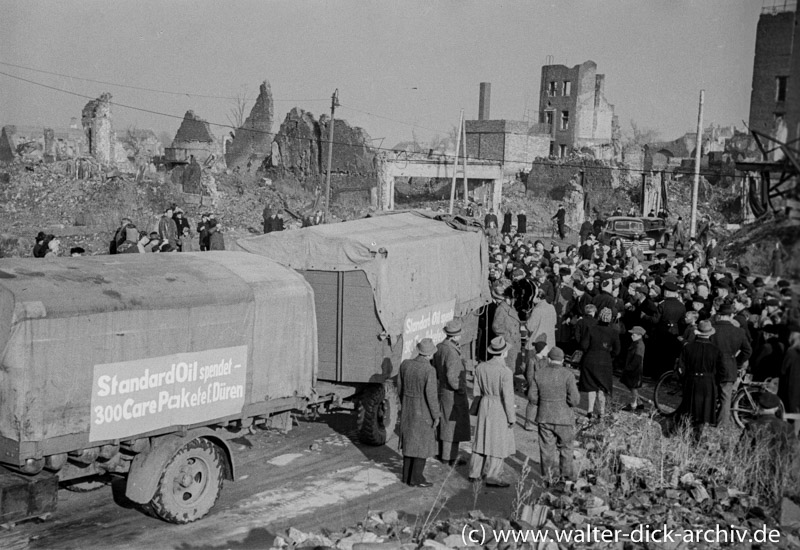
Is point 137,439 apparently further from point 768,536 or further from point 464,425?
point 768,536

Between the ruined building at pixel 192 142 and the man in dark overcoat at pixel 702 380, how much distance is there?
4274cm

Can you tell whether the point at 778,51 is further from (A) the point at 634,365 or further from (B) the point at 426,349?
(A) the point at 634,365

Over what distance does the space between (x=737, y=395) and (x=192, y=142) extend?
148 feet

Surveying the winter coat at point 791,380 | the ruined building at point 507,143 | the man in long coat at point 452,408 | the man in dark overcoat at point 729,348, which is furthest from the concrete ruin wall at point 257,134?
the winter coat at point 791,380

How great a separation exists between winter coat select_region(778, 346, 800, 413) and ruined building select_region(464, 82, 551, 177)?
2068 inches

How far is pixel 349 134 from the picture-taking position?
173ft

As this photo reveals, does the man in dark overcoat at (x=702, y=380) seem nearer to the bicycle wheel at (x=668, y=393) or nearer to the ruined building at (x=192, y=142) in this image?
the bicycle wheel at (x=668, y=393)

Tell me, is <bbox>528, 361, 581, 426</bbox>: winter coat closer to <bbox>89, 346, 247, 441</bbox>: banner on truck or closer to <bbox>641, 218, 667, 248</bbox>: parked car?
<bbox>89, 346, 247, 441</bbox>: banner on truck

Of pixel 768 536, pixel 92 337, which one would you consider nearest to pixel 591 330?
pixel 768 536

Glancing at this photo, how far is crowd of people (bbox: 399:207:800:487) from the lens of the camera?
1027 cm

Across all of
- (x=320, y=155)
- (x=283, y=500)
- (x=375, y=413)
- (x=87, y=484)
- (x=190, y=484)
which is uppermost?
(x=320, y=155)

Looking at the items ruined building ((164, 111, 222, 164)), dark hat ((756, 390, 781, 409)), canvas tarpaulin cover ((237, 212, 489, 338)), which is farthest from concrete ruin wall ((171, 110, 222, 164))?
dark hat ((756, 390, 781, 409))

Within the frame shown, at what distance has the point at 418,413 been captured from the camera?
10.4 m

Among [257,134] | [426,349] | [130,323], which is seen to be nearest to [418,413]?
[426,349]
